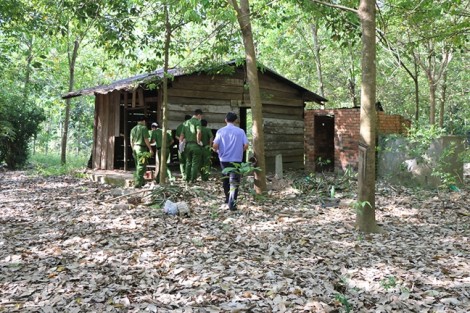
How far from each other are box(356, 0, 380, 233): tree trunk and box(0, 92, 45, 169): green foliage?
52.8 feet

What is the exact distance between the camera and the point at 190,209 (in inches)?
322

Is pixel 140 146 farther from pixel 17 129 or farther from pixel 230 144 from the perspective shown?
pixel 17 129

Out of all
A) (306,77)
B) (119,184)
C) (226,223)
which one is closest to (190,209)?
(226,223)

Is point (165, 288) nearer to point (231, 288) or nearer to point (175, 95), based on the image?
point (231, 288)

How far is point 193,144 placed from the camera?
10.3 m

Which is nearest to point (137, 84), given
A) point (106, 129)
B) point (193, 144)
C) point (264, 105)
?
point (193, 144)

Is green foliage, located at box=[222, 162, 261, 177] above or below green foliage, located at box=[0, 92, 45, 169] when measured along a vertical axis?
below

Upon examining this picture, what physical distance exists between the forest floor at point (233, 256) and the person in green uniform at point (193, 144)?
1.19 m

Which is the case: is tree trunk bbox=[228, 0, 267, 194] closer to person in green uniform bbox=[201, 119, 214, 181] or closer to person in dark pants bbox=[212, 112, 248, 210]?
person in dark pants bbox=[212, 112, 248, 210]

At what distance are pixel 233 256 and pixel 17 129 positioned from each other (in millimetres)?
16161

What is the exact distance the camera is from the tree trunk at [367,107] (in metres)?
6.09

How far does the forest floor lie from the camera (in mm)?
4129

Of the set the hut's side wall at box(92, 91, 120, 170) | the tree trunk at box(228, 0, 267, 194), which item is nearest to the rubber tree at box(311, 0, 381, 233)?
the tree trunk at box(228, 0, 267, 194)

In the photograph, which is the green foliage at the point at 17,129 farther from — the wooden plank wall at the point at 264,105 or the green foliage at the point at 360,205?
the green foliage at the point at 360,205
